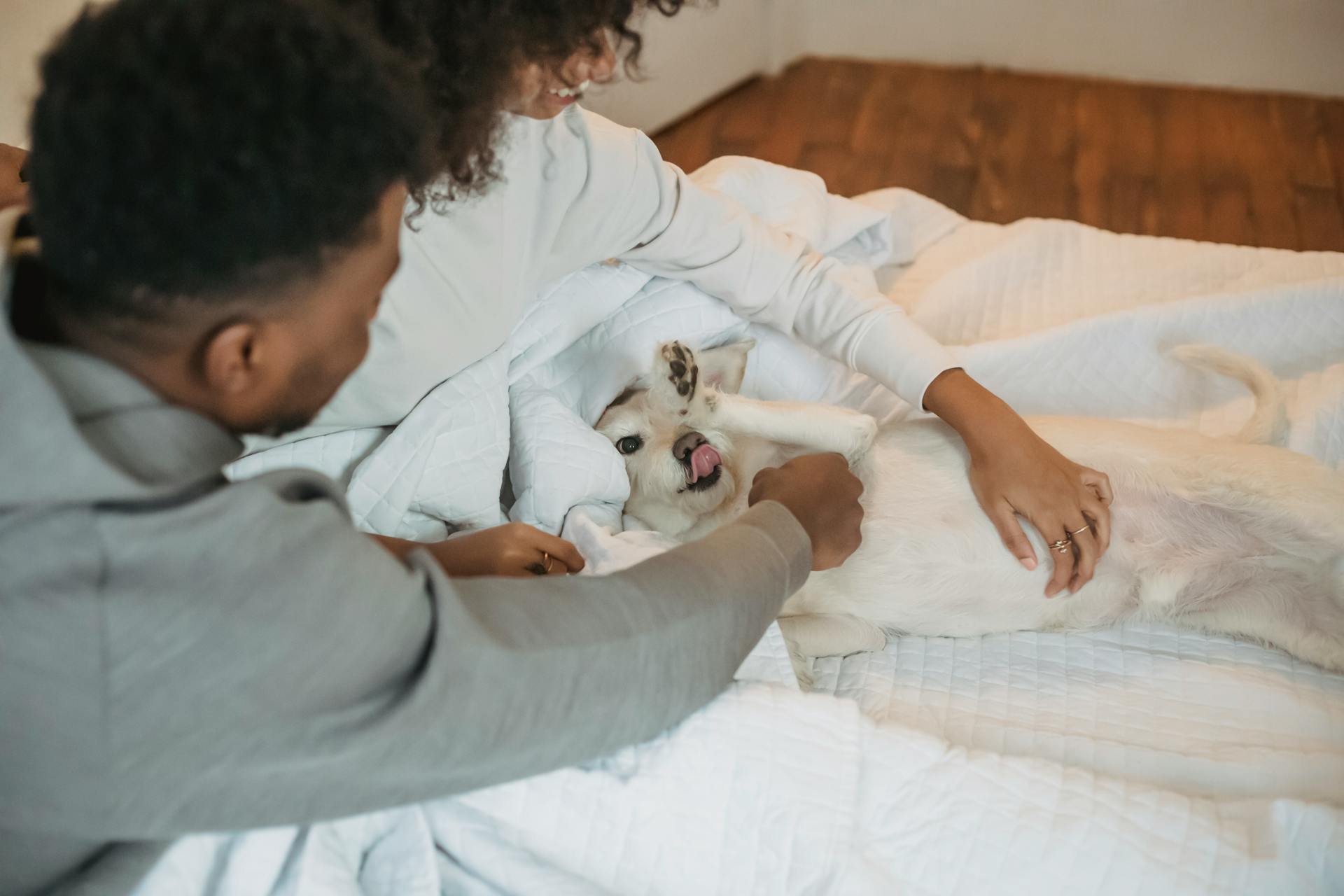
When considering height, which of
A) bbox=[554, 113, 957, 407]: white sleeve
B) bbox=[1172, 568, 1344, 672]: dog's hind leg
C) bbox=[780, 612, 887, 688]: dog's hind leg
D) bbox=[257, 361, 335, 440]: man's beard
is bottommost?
bbox=[780, 612, 887, 688]: dog's hind leg

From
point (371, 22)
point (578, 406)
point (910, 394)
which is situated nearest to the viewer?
point (371, 22)

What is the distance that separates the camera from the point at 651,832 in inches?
37.5

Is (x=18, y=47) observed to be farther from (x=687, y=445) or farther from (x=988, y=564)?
(x=988, y=564)

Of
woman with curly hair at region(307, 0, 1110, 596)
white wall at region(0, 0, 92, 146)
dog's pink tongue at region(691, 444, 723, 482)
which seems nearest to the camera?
woman with curly hair at region(307, 0, 1110, 596)

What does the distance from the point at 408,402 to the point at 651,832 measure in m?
0.70

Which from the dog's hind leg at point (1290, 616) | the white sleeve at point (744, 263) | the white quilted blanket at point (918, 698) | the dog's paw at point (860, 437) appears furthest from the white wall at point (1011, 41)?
the dog's hind leg at point (1290, 616)

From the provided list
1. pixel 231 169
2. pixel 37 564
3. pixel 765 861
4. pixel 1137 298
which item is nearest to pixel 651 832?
pixel 765 861

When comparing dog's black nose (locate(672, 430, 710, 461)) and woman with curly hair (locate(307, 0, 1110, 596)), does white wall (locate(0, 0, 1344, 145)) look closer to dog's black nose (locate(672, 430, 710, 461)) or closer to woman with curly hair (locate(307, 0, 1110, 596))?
woman with curly hair (locate(307, 0, 1110, 596))

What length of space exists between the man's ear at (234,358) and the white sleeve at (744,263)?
2.64 ft

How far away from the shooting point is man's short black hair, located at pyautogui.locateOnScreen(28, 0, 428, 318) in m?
0.62

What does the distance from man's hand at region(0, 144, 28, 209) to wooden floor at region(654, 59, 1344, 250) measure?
2.20 m

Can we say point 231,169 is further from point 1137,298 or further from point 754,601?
point 1137,298

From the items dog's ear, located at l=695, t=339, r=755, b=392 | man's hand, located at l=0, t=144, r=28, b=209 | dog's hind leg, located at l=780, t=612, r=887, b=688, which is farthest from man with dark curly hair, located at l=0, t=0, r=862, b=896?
dog's ear, located at l=695, t=339, r=755, b=392

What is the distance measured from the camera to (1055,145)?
3.22 m
